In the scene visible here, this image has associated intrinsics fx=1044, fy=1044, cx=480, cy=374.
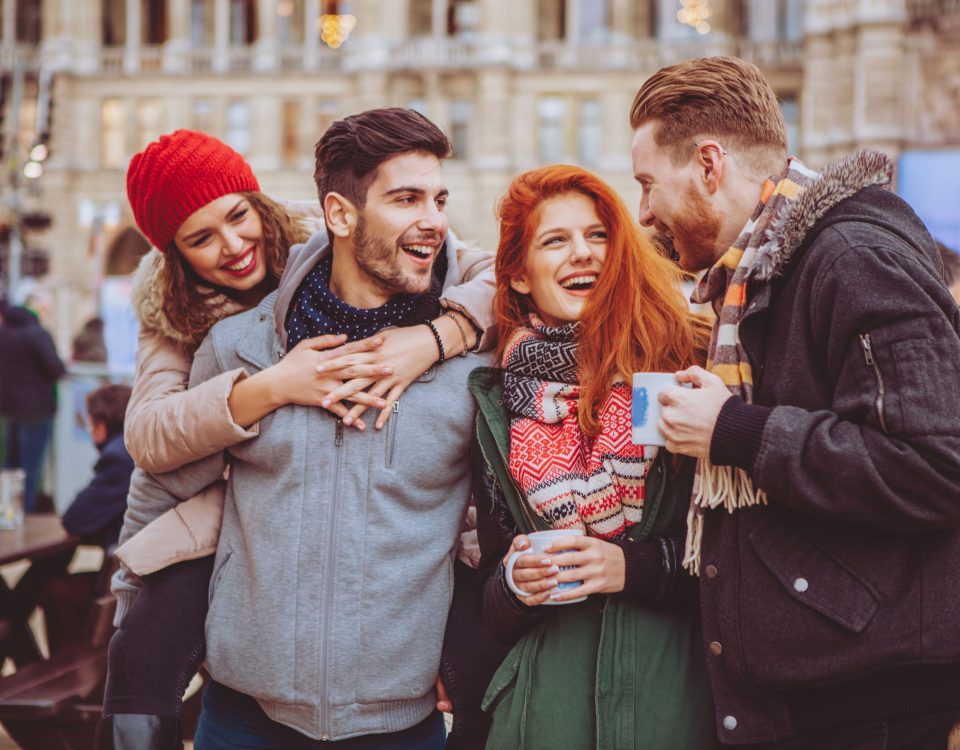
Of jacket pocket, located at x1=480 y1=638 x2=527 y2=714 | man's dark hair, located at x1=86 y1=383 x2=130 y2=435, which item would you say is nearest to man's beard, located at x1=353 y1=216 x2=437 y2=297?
jacket pocket, located at x1=480 y1=638 x2=527 y2=714

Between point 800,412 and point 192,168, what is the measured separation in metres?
1.72

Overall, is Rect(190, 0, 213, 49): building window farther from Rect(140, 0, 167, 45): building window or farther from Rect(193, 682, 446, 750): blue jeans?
Rect(193, 682, 446, 750): blue jeans

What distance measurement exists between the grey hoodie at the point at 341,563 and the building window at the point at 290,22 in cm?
3060

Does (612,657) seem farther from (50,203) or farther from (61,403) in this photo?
(50,203)

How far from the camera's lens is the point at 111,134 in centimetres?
3044

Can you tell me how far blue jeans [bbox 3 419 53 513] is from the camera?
10219 mm

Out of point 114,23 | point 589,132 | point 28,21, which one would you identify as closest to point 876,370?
point 589,132

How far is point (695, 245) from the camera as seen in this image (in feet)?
7.47

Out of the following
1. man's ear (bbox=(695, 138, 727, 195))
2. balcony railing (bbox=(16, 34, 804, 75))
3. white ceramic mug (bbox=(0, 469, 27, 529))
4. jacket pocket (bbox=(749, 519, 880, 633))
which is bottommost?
white ceramic mug (bbox=(0, 469, 27, 529))

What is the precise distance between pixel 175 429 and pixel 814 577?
145cm

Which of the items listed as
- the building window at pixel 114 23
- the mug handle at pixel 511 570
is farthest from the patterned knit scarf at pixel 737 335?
the building window at pixel 114 23

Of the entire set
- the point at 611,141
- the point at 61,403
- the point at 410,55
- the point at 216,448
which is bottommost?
the point at 61,403

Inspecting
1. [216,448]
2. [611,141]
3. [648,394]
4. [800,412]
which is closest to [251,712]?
[216,448]

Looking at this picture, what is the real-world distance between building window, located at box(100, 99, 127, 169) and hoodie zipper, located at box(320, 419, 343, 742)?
3029 centimetres
